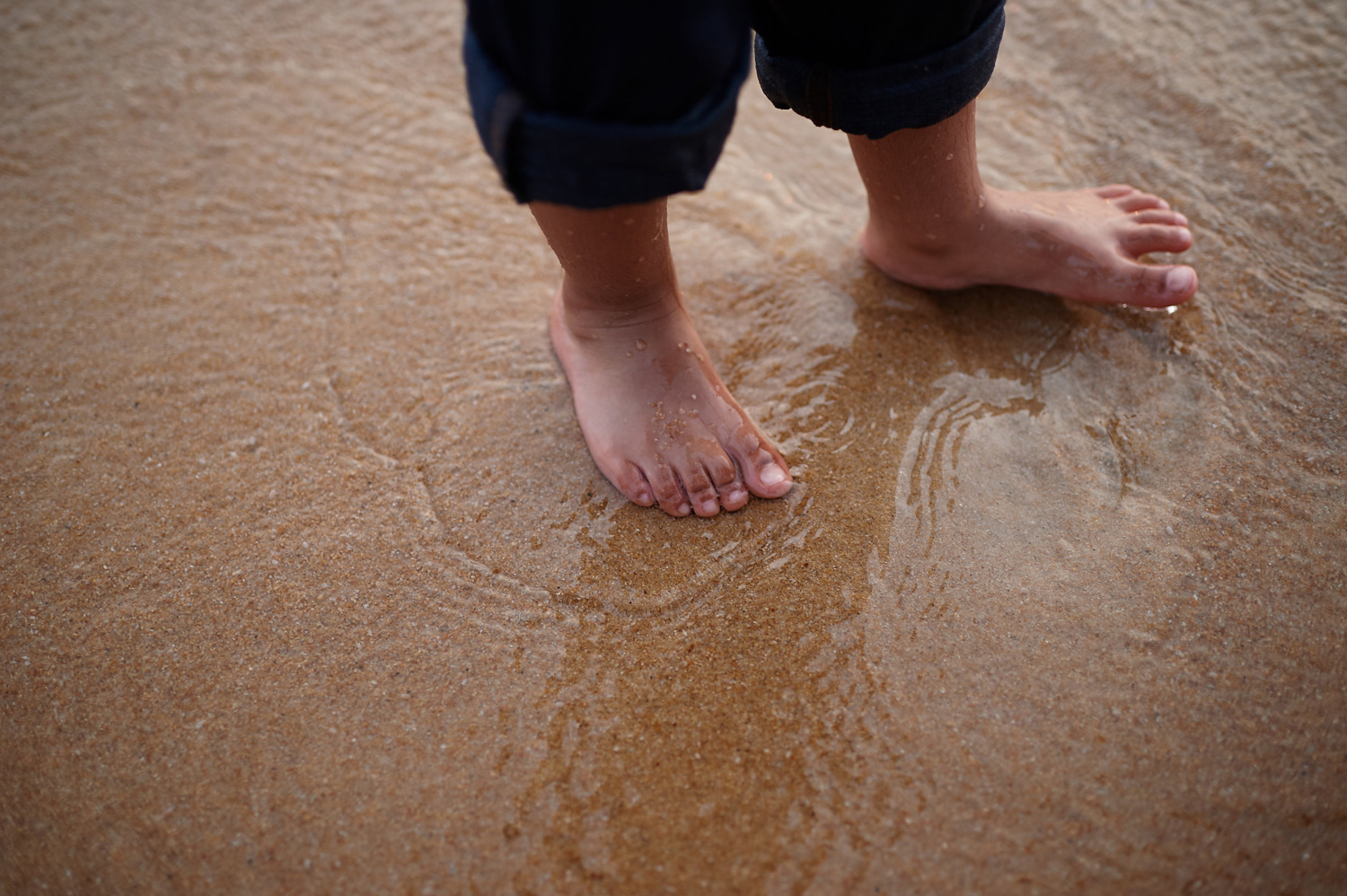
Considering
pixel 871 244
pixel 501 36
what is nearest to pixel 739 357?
pixel 871 244

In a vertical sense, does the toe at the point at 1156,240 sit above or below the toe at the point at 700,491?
above

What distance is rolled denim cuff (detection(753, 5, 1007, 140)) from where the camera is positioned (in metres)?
1.16

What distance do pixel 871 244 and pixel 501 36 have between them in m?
1.01

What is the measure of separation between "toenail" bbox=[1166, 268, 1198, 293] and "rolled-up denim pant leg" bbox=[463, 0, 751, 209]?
105 cm

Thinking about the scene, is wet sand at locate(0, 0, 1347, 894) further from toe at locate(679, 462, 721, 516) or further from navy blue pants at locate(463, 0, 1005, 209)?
navy blue pants at locate(463, 0, 1005, 209)

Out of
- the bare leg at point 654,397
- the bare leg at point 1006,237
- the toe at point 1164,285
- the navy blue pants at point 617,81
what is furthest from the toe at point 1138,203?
the bare leg at point 654,397

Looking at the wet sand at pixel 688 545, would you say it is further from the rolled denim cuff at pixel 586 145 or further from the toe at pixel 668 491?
the rolled denim cuff at pixel 586 145

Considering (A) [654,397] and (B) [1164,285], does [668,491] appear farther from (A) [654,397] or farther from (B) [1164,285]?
(B) [1164,285]

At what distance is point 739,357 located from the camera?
158 centimetres

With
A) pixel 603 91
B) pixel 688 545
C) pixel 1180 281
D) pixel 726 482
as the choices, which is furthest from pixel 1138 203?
pixel 603 91

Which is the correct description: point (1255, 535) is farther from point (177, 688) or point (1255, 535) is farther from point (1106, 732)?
point (177, 688)

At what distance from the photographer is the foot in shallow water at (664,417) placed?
1356 millimetres

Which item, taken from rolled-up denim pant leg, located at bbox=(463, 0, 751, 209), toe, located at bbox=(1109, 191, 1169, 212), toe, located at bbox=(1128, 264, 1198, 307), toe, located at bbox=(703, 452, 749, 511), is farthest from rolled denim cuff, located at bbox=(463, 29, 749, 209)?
toe, located at bbox=(1109, 191, 1169, 212)

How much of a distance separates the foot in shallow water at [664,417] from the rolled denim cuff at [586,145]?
1.57ft
